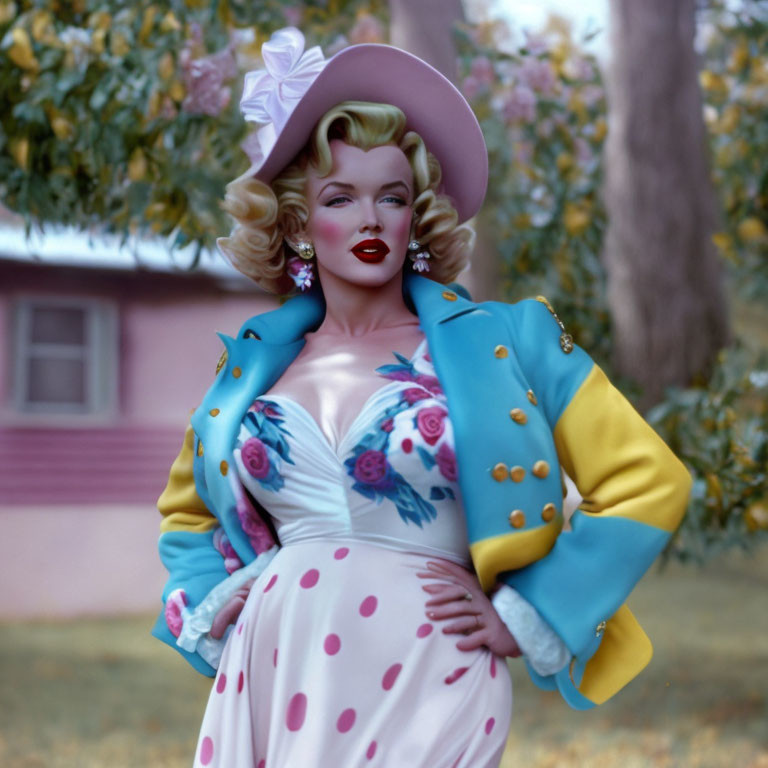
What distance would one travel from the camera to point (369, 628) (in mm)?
2369

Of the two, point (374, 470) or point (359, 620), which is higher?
point (374, 470)

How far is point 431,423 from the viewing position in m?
2.41

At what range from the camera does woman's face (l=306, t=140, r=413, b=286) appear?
258 cm

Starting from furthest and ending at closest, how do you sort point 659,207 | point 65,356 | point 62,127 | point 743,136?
point 65,356 < point 743,136 < point 659,207 < point 62,127

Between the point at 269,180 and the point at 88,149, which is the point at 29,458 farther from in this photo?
the point at 269,180

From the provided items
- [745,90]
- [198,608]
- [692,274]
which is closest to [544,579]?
[198,608]

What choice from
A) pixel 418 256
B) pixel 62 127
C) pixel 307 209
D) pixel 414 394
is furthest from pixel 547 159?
pixel 414 394

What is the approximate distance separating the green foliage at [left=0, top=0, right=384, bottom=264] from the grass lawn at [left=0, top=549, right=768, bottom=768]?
3.49 m

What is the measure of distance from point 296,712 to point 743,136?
4.90m

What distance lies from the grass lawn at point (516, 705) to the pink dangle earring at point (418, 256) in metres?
4.58

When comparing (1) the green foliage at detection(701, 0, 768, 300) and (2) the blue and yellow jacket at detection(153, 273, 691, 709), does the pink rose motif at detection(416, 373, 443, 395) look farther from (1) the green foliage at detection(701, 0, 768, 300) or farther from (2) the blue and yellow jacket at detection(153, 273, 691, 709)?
(1) the green foliage at detection(701, 0, 768, 300)

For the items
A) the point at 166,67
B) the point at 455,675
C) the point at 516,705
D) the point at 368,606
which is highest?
the point at 166,67

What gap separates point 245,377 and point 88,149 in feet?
7.64

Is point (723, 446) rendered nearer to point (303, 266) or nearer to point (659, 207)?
point (659, 207)
